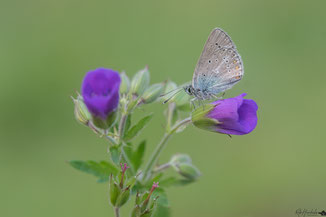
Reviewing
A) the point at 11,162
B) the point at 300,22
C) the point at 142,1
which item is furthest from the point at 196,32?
the point at 11,162

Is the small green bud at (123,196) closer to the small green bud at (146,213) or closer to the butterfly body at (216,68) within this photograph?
the small green bud at (146,213)

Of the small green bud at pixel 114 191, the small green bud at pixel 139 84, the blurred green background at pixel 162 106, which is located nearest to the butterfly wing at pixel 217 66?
the small green bud at pixel 139 84

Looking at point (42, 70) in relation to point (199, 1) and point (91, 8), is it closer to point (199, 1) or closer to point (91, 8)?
point (91, 8)

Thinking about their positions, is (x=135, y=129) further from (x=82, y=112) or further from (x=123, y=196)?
(x=123, y=196)

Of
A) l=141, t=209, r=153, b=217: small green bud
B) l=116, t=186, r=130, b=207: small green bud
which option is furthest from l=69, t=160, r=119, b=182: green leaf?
l=141, t=209, r=153, b=217: small green bud

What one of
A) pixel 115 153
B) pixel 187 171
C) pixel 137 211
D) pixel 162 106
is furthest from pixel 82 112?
pixel 162 106
